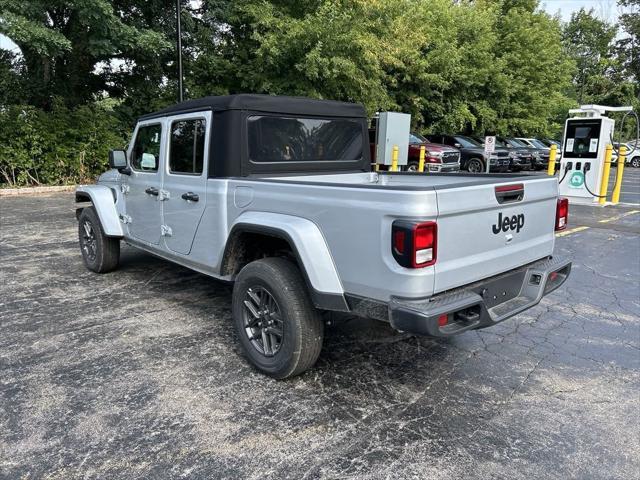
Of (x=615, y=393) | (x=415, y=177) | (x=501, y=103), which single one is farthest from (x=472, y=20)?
(x=615, y=393)

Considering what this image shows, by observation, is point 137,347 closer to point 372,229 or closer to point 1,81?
point 372,229

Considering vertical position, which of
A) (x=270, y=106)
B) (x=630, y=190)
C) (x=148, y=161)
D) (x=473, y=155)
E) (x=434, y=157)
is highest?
(x=270, y=106)

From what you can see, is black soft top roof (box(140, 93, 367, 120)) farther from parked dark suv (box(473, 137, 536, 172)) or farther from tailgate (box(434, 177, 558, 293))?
parked dark suv (box(473, 137, 536, 172))

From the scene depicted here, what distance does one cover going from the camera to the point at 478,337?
409 cm

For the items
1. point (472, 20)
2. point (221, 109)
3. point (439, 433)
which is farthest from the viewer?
point (472, 20)

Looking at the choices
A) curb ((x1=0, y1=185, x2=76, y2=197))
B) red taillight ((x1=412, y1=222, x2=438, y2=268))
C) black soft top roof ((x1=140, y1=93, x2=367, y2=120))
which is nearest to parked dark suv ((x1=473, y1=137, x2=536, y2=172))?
curb ((x1=0, y1=185, x2=76, y2=197))

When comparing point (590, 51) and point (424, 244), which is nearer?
point (424, 244)

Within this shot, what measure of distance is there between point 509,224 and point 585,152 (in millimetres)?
10413

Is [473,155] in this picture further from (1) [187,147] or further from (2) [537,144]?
(1) [187,147]

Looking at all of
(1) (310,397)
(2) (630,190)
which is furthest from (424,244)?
(2) (630,190)

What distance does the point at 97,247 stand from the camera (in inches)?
217

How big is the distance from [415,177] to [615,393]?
2397 millimetres

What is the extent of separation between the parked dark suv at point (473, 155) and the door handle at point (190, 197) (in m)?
17.3

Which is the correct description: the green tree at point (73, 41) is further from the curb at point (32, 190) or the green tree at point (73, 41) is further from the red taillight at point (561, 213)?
the red taillight at point (561, 213)
